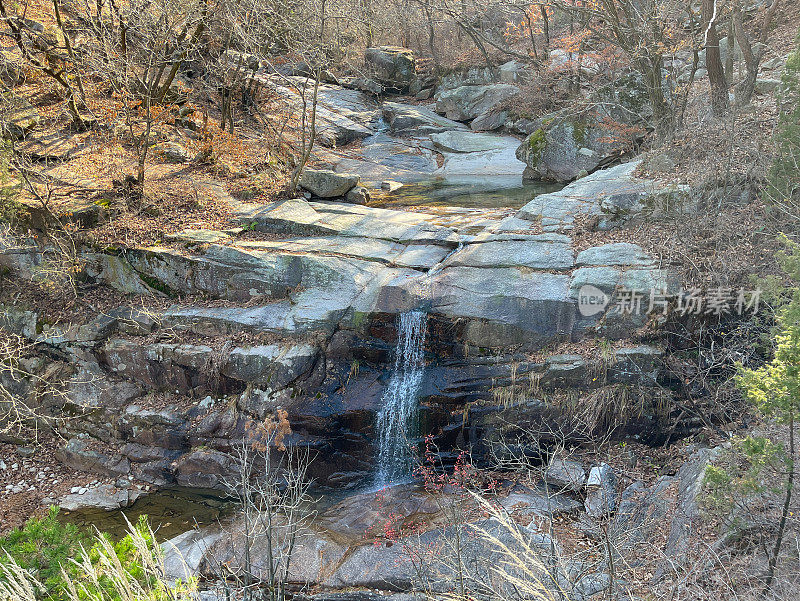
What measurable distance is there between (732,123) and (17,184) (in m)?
12.6

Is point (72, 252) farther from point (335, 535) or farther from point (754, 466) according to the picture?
point (754, 466)

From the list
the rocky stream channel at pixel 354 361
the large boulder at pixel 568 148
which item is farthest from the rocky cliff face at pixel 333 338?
the large boulder at pixel 568 148

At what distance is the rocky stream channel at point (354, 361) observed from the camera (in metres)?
7.96

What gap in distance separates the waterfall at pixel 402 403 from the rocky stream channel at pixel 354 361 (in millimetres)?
26

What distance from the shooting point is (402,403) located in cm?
876

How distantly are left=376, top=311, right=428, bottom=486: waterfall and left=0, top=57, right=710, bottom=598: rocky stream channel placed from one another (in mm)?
26

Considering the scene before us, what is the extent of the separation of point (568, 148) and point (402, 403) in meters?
8.54

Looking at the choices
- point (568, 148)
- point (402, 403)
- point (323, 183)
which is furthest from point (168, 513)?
point (568, 148)

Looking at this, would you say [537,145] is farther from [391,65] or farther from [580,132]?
[391,65]

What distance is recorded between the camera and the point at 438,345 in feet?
29.3

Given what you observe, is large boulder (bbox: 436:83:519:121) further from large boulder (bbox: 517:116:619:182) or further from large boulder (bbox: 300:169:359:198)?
large boulder (bbox: 300:169:359:198)

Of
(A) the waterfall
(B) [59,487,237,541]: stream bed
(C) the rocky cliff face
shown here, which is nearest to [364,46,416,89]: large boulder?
(C) the rocky cliff face

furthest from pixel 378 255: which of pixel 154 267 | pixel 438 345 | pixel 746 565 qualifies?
pixel 746 565

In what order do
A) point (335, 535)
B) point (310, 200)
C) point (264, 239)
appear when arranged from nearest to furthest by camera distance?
point (335, 535) < point (264, 239) < point (310, 200)
